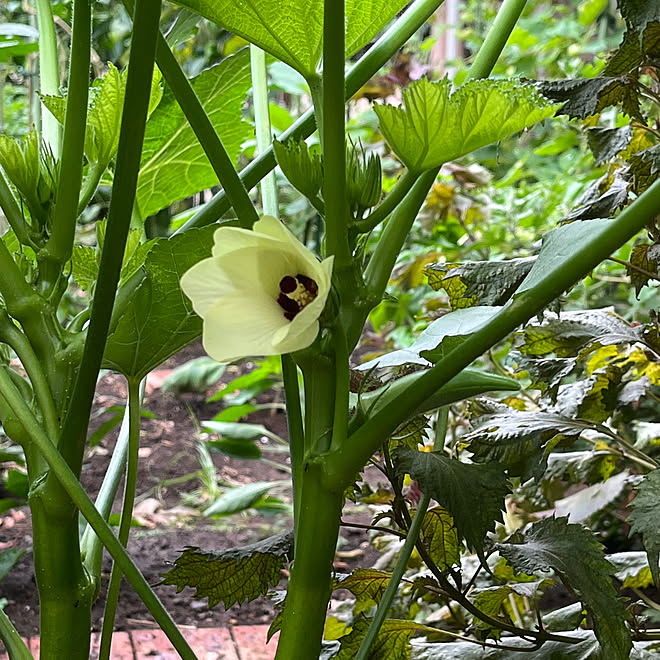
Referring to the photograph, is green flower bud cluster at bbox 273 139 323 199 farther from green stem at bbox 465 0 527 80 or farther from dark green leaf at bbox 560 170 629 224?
dark green leaf at bbox 560 170 629 224

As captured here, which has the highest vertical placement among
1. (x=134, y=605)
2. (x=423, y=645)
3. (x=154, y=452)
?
(x=154, y=452)

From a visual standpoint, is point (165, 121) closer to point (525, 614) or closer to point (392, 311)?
point (525, 614)

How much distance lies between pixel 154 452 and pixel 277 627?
5.56 feet

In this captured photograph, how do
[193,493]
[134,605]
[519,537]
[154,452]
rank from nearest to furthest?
1. [519,537]
2. [134,605]
3. [193,493]
4. [154,452]

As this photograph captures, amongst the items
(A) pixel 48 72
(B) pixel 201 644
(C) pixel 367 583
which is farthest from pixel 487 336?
(B) pixel 201 644

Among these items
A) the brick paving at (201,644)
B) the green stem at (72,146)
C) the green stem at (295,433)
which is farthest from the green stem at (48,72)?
the brick paving at (201,644)

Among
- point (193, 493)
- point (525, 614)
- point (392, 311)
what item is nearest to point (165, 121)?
point (525, 614)

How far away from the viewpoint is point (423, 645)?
51 centimetres

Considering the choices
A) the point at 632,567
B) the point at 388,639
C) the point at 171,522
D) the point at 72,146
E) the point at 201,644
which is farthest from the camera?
the point at 171,522

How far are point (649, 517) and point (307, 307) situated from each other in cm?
23

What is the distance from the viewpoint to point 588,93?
0.48 metres

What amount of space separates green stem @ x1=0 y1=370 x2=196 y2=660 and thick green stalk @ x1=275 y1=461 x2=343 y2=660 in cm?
5

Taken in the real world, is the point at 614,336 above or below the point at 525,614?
above

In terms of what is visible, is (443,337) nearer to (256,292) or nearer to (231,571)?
(256,292)
